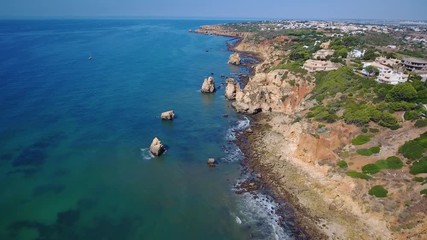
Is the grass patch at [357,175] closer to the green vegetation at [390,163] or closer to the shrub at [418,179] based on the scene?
the green vegetation at [390,163]

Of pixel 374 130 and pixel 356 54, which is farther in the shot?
pixel 356 54

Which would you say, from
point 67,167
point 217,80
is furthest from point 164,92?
point 67,167

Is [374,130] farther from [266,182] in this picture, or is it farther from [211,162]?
[211,162]

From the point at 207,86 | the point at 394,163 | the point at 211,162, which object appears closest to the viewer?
the point at 394,163

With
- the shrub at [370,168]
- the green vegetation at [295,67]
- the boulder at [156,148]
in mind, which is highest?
the green vegetation at [295,67]

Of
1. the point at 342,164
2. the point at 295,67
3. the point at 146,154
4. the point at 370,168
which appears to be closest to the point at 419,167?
the point at 370,168

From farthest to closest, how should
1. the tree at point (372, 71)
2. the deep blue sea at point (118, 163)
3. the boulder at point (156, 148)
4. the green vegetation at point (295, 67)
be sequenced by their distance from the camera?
the green vegetation at point (295, 67) < the tree at point (372, 71) < the boulder at point (156, 148) < the deep blue sea at point (118, 163)

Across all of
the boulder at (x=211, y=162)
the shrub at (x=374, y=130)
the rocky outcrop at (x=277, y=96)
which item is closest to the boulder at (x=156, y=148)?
the boulder at (x=211, y=162)
